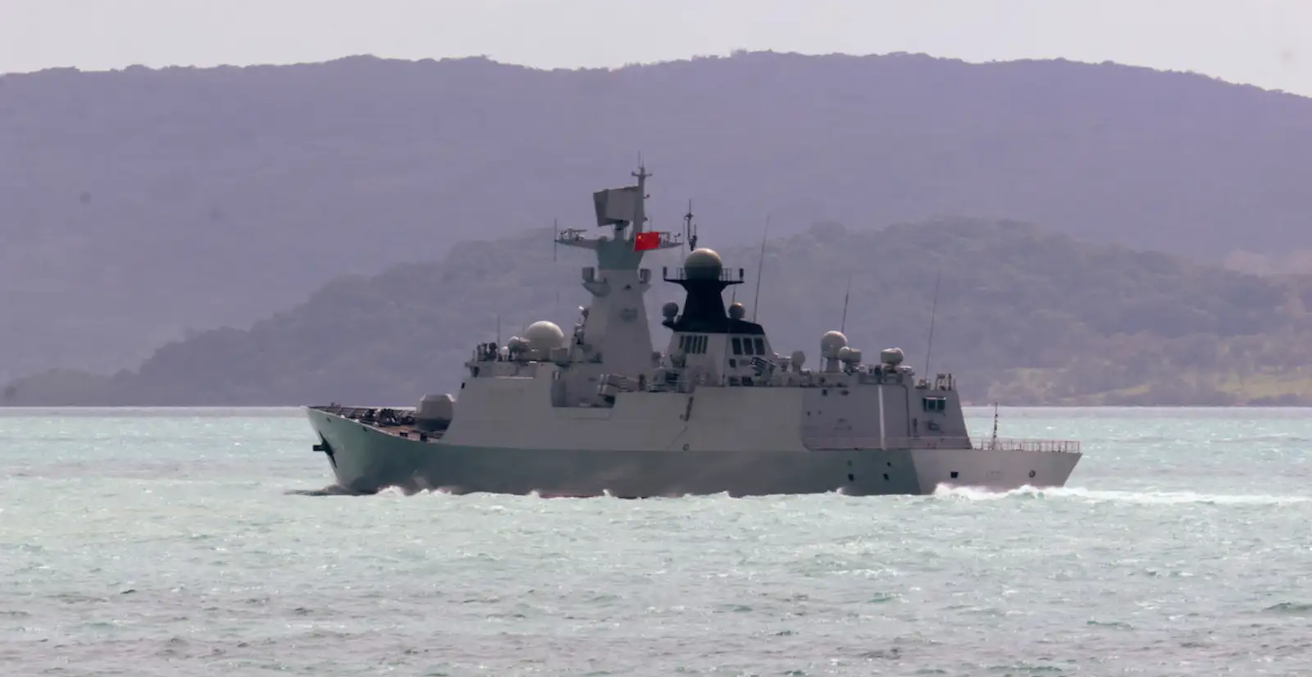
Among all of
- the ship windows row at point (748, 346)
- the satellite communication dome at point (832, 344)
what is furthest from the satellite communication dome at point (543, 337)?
the satellite communication dome at point (832, 344)

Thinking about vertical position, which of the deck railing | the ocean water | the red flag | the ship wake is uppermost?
the red flag

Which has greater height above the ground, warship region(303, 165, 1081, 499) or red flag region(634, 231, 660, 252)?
red flag region(634, 231, 660, 252)

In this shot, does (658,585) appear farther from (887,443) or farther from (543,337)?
(543,337)

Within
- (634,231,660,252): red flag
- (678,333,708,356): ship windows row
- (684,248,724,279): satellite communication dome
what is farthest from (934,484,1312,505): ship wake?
(634,231,660,252): red flag

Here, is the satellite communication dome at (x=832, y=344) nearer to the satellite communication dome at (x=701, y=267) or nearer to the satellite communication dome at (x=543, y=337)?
the satellite communication dome at (x=701, y=267)

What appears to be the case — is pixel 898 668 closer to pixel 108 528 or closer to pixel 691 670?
pixel 691 670

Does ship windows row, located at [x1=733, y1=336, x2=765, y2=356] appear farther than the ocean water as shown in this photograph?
Yes

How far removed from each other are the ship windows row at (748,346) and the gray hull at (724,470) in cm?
301

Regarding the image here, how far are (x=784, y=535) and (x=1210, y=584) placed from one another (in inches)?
414

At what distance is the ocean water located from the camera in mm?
28953

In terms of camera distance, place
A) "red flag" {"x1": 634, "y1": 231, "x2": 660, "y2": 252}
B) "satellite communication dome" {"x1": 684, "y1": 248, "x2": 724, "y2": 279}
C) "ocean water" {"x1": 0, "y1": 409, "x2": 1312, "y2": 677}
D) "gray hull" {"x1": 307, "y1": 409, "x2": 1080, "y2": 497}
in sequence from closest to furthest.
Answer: "ocean water" {"x1": 0, "y1": 409, "x2": 1312, "y2": 677} → "gray hull" {"x1": 307, "y1": 409, "x2": 1080, "y2": 497} → "satellite communication dome" {"x1": 684, "y1": 248, "x2": 724, "y2": 279} → "red flag" {"x1": 634, "y1": 231, "x2": 660, "y2": 252}

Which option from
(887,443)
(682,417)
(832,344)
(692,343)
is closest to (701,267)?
(692,343)

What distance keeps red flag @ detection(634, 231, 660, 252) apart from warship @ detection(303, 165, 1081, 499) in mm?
69

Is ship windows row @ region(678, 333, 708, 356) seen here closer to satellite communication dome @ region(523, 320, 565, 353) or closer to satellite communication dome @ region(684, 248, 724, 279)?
satellite communication dome @ region(684, 248, 724, 279)
